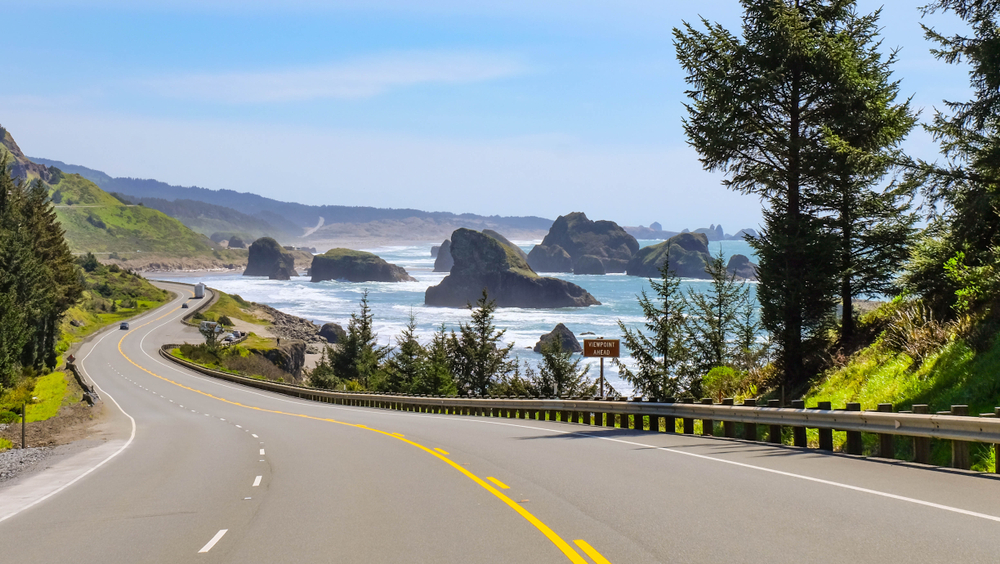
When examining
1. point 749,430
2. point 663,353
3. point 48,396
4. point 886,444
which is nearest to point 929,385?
point 749,430

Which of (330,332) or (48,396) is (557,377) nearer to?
(48,396)

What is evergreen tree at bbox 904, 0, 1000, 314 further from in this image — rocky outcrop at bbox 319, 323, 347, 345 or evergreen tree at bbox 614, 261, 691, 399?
rocky outcrop at bbox 319, 323, 347, 345

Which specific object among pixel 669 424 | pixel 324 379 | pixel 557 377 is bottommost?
pixel 324 379

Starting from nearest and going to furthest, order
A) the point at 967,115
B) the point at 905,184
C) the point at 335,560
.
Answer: the point at 335,560
the point at 905,184
the point at 967,115

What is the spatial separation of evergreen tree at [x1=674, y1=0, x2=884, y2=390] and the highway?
6815 millimetres

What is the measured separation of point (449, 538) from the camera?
8.56 meters

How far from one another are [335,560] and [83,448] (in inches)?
817

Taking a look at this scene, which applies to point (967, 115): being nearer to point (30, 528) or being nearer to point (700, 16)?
point (700, 16)

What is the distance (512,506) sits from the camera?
1040 cm

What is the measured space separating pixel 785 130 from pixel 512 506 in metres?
18.6

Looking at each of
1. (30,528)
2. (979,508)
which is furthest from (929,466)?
(30,528)

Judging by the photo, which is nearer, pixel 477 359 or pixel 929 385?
pixel 929 385

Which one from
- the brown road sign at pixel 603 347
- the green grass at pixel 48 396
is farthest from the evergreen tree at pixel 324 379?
the brown road sign at pixel 603 347

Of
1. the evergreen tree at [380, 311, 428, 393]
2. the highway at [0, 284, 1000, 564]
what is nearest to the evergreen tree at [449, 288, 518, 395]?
the evergreen tree at [380, 311, 428, 393]
